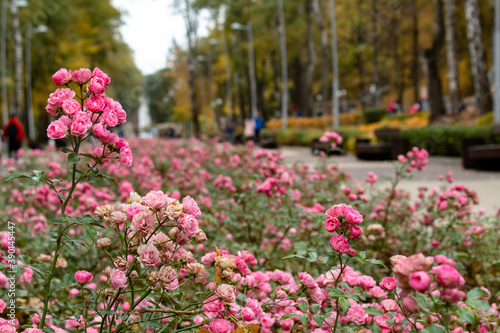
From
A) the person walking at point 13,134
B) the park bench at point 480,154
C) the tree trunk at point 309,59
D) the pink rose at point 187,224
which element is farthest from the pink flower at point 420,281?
the tree trunk at point 309,59

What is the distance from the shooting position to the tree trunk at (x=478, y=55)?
652 inches

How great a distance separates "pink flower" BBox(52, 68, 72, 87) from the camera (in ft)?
5.12

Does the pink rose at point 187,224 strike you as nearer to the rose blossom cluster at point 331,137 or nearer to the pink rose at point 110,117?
the pink rose at point 110,117

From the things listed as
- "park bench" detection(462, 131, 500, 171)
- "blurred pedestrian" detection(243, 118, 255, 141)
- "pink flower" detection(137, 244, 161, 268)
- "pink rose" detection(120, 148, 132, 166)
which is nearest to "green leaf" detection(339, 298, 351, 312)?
"pink flower" detection(137, 244, 161, 268)

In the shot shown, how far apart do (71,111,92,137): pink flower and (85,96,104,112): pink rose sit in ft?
0.09

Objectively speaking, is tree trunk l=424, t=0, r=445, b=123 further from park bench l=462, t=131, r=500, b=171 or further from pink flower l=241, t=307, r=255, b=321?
pink flower l=241, t=307, r=255, b=321

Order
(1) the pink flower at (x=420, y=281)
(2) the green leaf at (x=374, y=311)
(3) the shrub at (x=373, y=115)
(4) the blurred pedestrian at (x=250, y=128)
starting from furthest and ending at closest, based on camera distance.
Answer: (3) the shrub at (x=373, y=115) < (4) the blurred pedestrian at (x=250, y=128) < (2) the green leaf at (x=374, y=311) < (1) the pink flower at (x=420, y=281)

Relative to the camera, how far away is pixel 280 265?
3412 mm

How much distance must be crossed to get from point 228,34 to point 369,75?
15.8 metres

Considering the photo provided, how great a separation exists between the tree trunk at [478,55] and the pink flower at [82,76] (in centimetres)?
1735

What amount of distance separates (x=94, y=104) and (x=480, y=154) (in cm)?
1173

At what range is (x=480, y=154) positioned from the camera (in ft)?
38.5

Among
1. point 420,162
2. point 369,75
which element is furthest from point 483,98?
point 369,75

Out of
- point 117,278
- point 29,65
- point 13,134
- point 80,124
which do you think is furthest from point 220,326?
point 29,65
